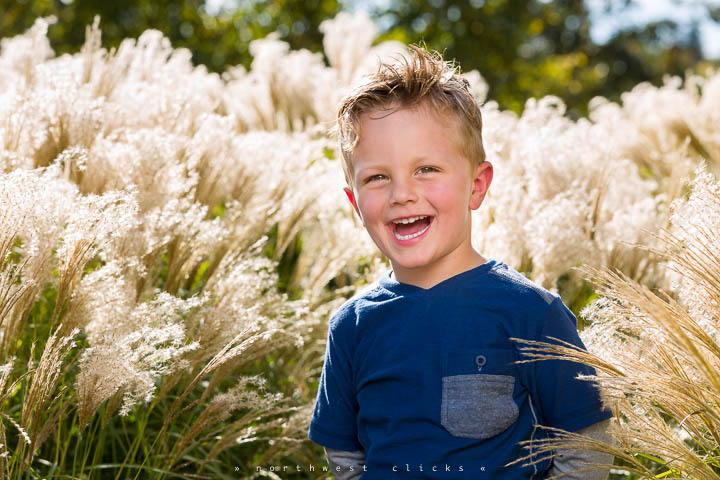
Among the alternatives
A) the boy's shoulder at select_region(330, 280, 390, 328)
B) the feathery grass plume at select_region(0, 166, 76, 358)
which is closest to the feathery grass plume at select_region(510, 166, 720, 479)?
the boy's shoulder at select_region(330, 280, 390, 328)

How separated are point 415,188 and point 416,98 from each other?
233 millimetres

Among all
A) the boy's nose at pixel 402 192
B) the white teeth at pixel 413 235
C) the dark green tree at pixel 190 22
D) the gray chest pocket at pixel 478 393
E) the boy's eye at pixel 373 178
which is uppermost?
the dark green tree at pixel 190 22

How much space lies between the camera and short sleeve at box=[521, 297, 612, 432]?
166cm

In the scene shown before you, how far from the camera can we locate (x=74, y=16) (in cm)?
1234

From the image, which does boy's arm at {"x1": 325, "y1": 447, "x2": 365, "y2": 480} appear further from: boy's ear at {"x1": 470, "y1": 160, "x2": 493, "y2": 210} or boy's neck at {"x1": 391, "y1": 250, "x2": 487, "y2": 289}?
boy's ear at {"x1": 470, "y1": 160, "x2": 493, "y2": 210}

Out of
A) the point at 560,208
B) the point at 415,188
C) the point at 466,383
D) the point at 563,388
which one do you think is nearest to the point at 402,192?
the point at 415,188

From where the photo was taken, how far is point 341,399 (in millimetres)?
1942

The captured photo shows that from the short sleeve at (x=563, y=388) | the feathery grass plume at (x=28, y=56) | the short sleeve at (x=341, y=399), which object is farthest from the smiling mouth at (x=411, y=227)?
the feathery grass plume at (x=28, y=56)

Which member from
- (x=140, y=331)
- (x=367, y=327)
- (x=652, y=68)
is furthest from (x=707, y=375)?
(x=652, y=68)

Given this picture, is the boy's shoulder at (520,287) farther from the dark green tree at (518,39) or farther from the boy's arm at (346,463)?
the dark green tree at (518,39)

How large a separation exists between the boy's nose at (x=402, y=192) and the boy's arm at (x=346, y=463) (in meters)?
0.68

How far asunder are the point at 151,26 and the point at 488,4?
7.21 metres

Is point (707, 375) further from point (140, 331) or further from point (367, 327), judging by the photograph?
point (140, 331)

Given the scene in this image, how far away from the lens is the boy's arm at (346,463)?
1927 millimetres
